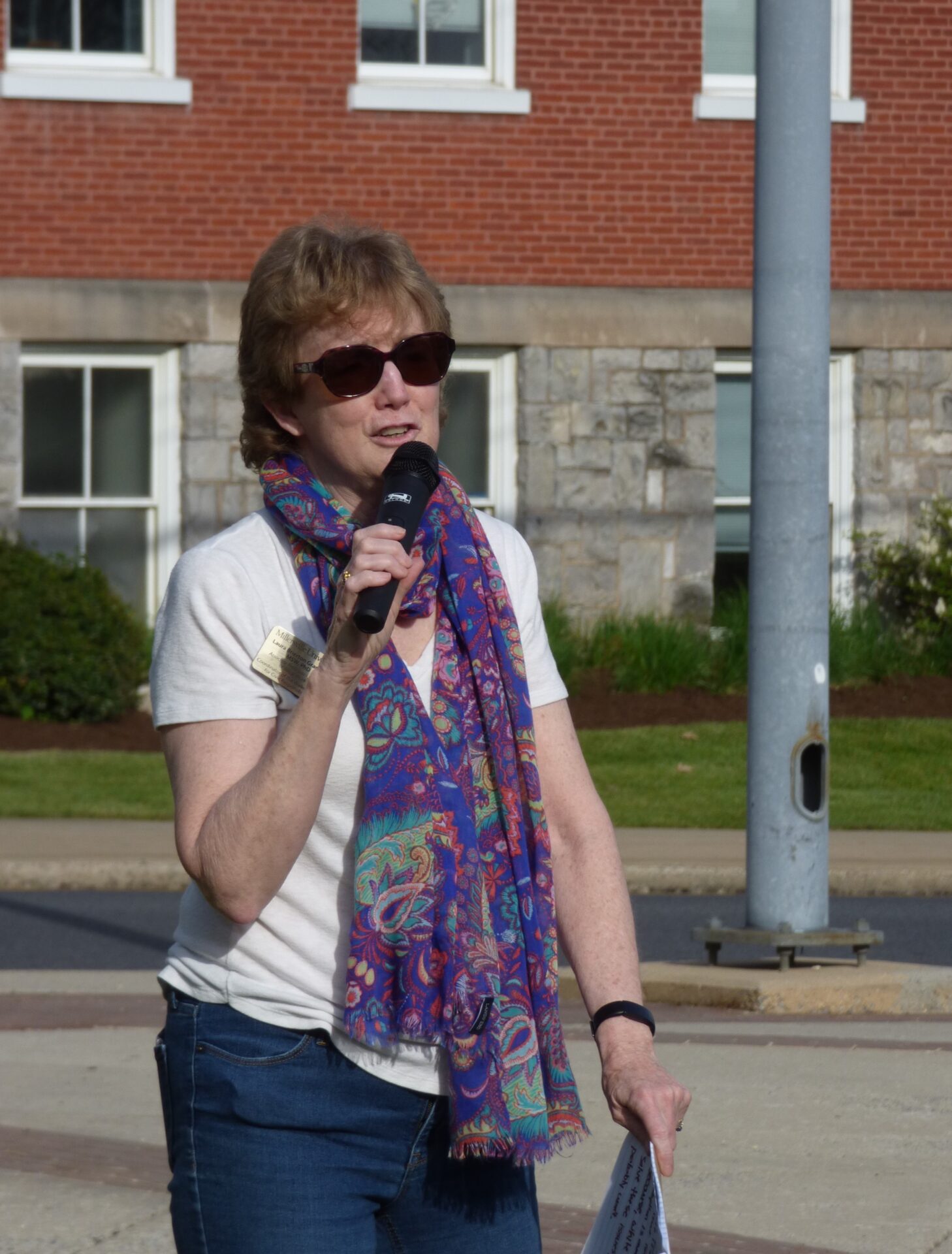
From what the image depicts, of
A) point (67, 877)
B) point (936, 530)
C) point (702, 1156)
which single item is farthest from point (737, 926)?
point (936, 530)

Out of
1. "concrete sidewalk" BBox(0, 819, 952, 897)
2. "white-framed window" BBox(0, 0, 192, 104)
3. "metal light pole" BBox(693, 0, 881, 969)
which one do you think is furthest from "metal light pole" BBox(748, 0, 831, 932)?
"white-framed window" BBox(0, 0, 192, 104)

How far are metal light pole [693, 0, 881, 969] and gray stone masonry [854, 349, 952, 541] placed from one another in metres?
9.92

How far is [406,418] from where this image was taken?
2.65 meters

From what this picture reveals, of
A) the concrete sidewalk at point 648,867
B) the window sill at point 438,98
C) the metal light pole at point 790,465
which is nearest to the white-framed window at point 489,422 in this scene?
the window sill at point 438,98

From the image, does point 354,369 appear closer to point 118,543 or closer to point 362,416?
point 362,416

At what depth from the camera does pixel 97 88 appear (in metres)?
15.9

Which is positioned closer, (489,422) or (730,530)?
(489,422)

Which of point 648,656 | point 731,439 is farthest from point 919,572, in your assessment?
point 648,656

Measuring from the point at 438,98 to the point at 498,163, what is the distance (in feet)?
2.26

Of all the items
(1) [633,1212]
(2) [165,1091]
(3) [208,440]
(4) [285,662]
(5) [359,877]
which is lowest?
(1) [633,1212]

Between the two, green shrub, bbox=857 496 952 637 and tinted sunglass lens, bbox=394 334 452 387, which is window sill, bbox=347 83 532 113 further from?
tinted sunglass lens, bbox=394 334 452 387

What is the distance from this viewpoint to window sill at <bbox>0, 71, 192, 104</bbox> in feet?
51.9

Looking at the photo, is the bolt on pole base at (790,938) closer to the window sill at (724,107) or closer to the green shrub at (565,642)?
the green shrub at (565,642)

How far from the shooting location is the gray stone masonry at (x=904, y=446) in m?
17.1
